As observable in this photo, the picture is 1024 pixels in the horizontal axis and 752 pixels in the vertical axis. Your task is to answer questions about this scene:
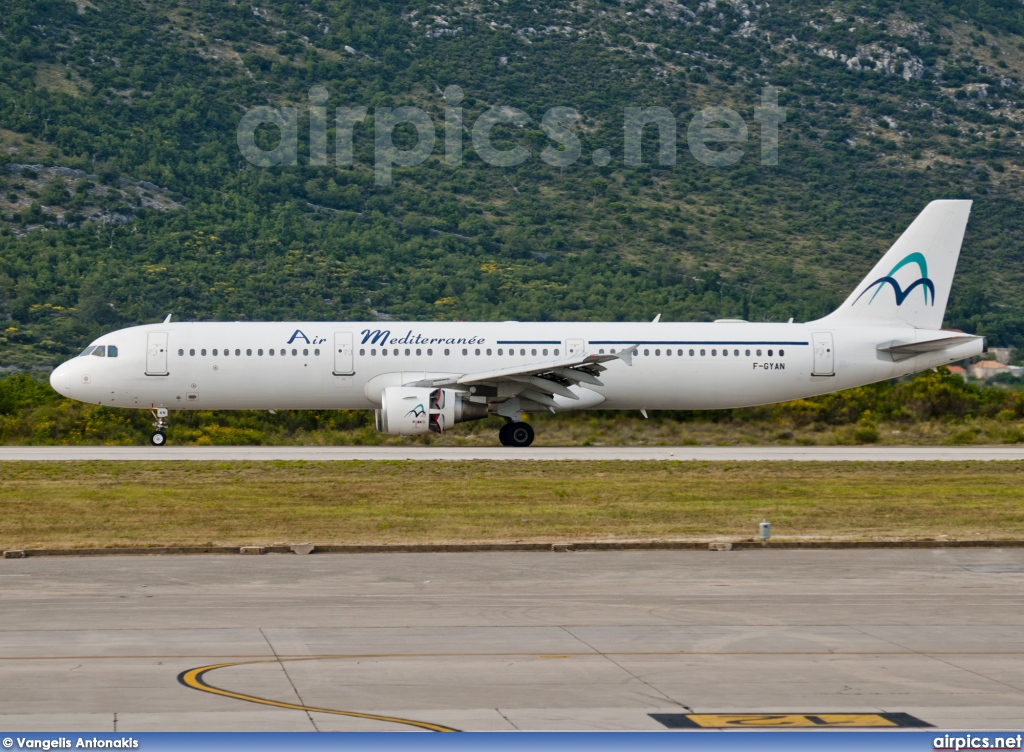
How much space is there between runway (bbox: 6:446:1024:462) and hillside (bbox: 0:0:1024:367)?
1420 inches

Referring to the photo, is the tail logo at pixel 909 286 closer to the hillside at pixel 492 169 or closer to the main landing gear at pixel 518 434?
the main landing gear at pixel 518 434

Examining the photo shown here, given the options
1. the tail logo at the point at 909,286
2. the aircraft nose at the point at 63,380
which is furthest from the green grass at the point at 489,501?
the tail logo at the point at 909,286

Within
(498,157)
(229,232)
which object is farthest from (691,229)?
(229,232)

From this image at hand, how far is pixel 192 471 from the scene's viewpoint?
94.3 feet

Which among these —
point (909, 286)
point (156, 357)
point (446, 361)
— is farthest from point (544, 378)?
point (909, 286)

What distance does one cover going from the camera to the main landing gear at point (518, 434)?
3712 cm

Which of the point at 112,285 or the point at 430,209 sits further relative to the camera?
the point at 430,209

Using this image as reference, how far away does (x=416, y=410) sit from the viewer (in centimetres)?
3434

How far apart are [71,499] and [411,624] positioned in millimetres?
12299

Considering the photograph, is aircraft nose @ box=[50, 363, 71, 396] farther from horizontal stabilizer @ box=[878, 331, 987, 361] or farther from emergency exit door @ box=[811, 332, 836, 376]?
horizontal stabilizer @ box=[878, 331, 987, 361]

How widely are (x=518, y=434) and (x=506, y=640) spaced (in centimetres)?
2490

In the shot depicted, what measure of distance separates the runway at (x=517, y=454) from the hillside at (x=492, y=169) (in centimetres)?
3608

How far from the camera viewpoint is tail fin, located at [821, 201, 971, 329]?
3944 cm

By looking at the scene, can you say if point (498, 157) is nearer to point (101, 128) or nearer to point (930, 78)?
point (101, 128)
